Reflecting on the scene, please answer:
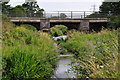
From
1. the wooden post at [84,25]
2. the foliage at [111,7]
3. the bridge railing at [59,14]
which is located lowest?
the wooden post at [84,25]

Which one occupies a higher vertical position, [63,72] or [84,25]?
[63,72]

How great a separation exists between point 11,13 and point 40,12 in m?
2.16

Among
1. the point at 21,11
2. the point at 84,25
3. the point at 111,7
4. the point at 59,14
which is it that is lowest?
the point at 84,25

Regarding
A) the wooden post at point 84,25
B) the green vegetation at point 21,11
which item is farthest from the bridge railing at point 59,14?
the wooden post at point 84,25

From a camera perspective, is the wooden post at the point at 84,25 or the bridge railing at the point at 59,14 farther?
the bridge railing at the point at 59,14

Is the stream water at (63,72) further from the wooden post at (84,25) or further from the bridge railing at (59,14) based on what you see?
the bridge railing at (59,14)

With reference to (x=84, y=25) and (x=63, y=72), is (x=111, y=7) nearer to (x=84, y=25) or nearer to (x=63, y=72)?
(x=84, y=25)

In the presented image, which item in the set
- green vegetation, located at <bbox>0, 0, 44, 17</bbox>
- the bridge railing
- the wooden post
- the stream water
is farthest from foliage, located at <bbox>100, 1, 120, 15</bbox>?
the stream water

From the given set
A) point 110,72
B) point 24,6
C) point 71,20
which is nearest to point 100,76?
point 110,72

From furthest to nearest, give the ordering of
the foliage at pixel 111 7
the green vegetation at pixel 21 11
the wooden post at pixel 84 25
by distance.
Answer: the foliage at pixel 111 7, the green vegetation at pixel 21 11, the wooden post at pixel 84 25

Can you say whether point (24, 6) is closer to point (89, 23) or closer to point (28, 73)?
point (89, 23)

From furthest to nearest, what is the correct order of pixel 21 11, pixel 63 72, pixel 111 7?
1. pixel 111 7
2. pixel 21 11
3. pixel 63 72

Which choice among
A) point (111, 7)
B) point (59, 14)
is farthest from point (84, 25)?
point (111, 7)

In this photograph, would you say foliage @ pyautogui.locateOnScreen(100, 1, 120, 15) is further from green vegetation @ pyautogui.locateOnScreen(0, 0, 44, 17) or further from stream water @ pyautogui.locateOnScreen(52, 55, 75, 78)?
stream water @ pyautogui.locateOnScreen(52, 55, 75, 78)
